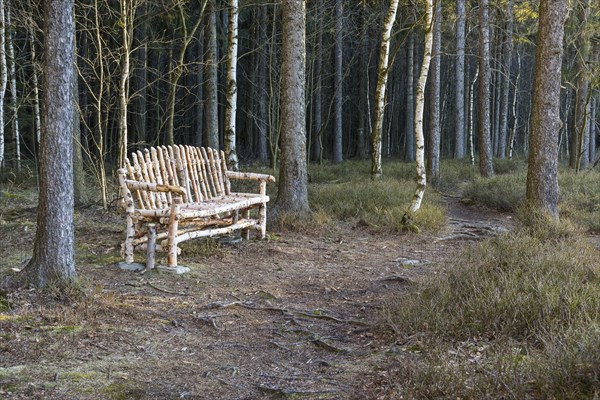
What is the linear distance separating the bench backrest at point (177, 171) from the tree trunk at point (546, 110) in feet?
16.0

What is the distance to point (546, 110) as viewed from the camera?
943 cm

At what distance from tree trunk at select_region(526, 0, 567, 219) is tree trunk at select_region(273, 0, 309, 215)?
373 centimetres

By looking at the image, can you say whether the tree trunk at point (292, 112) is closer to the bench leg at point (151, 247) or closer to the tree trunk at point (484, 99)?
the bench leg at point (151, 247)

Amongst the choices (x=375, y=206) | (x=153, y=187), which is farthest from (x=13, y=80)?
(x=153, y=187)

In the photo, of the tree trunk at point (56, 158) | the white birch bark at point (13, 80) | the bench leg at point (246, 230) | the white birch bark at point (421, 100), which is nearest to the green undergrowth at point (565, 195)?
the white birch bark at point (421, 100)

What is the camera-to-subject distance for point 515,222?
9.45m

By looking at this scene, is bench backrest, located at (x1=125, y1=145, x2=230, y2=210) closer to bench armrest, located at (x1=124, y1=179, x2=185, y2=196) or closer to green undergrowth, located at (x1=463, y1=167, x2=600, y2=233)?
bench armrest, located at (x1=124, y1=179, x2=185, y2=196)

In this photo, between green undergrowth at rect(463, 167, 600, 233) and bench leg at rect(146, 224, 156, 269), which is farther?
green undergrowth at rect(463, 167, 600, 233)

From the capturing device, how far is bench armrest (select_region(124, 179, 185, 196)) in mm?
7086

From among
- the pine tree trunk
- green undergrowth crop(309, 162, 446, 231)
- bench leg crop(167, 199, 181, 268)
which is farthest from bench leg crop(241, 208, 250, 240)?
the pine tree trunk

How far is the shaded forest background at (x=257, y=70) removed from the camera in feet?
43.2

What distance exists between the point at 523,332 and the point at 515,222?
5.21 meters

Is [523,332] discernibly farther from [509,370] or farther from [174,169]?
[174,169]

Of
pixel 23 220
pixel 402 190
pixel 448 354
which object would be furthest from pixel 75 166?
pixel 448 354
